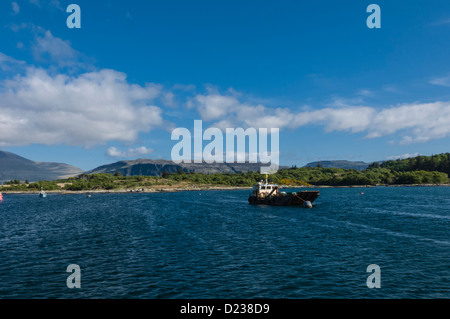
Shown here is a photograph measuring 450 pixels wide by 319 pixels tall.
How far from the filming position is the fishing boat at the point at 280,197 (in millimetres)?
103625

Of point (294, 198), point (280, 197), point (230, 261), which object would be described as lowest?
point (230, 261)

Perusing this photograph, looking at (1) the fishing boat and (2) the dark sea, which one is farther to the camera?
(1) the fishing boat

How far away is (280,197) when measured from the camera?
10744cm

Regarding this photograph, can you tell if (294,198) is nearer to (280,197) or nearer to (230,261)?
(280,197)

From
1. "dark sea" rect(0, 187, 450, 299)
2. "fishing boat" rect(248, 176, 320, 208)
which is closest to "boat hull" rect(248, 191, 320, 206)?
"fishing boat" rect(248, 176, 320, 208)

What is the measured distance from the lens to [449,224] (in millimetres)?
59062

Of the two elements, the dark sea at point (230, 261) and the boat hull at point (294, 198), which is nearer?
the dark sea at point (230, 261)

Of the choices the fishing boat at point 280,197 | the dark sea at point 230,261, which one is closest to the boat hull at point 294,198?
the fishing boat at point 280,197

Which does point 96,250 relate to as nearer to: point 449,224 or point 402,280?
point 402,280

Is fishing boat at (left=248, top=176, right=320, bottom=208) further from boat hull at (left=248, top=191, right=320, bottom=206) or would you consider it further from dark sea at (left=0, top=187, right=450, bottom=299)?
dark sea at (left=0, top=187, right=450, bottom=299)

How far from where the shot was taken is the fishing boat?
10362 cm

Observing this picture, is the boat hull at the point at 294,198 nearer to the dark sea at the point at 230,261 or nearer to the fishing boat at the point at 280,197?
the fishing boat at the point at 280,197

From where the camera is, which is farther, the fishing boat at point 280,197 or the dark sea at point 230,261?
the fishing boat at point 280,197

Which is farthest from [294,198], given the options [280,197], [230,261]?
[230,261]
